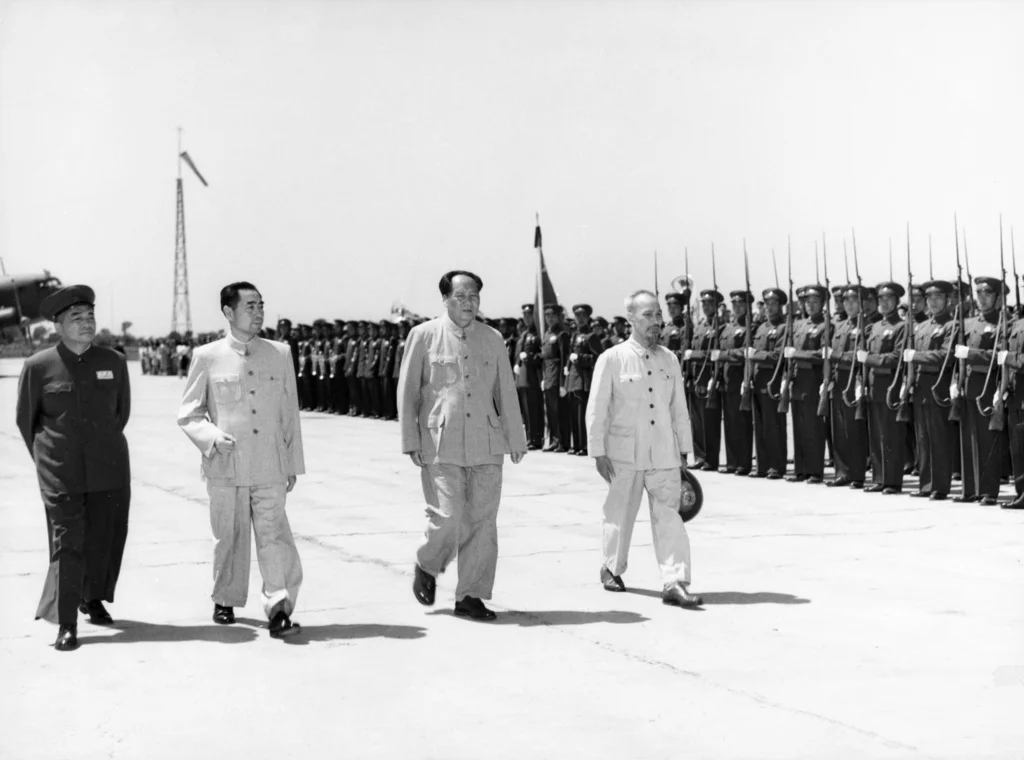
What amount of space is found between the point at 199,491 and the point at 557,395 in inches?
239

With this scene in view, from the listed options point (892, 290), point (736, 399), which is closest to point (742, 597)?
point (892, 290)

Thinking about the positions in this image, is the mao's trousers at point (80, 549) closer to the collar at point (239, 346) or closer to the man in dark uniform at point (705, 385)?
the collar at point (239, 346)

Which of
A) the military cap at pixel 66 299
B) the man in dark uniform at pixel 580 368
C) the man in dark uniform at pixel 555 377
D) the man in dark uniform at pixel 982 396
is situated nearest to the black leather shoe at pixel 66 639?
the military cap at pixel 66 299

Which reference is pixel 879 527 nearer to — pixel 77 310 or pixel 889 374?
pixel 889 374

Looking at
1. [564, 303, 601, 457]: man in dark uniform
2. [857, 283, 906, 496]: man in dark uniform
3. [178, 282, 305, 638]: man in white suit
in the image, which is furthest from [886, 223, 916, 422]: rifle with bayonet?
[178, 282, 305, 638]: man in white suit

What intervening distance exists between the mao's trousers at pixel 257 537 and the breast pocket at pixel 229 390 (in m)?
0.42

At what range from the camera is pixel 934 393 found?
11.9 metres

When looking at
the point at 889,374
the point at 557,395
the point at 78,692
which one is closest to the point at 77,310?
the point at 78,692

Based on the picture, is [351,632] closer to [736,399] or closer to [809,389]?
[809,389]

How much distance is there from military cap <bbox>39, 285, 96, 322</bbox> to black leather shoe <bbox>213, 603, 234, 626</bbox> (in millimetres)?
1640

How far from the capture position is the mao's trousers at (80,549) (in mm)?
6445

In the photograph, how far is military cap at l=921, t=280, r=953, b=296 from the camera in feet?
39.6

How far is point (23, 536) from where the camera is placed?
1032 centimetres

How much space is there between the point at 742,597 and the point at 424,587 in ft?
5.65
